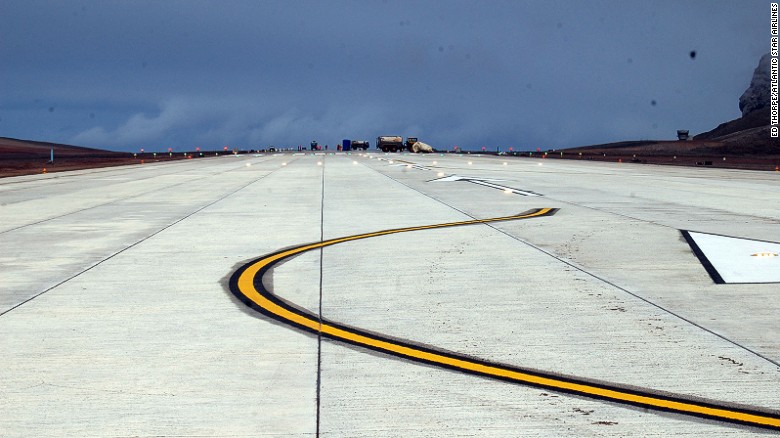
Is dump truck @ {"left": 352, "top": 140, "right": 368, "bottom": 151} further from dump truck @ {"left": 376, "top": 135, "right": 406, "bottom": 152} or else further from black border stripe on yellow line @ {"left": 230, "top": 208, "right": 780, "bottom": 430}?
black border stripe on yellow line @ {"left": 230, "top": 208, "right": 780, "bottom": 430}

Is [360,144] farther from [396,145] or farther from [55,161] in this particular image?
[55,161]

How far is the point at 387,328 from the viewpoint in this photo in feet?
23.4

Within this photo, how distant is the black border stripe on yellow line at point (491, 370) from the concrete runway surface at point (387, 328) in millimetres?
44

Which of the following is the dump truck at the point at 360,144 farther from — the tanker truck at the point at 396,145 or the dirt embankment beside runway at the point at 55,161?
the dirt embankment beside runway at the point at 55,161

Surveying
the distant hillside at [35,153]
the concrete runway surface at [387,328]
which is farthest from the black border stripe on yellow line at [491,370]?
the distant hillside at [35,153]

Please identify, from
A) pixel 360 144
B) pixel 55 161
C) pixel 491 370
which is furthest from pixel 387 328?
pixel 360 144

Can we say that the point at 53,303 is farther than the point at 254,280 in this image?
No

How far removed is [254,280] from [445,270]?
7.56ft

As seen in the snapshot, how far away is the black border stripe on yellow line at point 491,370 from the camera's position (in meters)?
5.00

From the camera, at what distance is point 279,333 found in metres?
6.94

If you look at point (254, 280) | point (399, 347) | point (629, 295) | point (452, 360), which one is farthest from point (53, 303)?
point (629, 295)

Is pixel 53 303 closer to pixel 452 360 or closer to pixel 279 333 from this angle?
pixel 279 333

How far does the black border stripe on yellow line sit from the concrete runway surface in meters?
0.04

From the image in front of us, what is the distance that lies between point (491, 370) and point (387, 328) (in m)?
1.48
